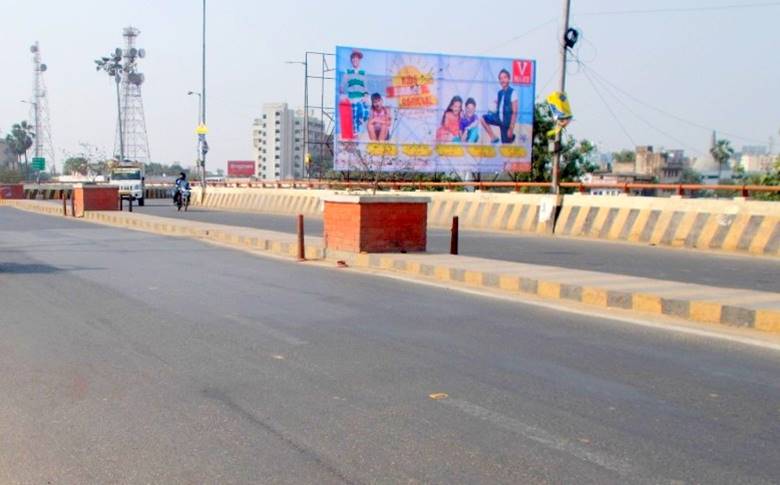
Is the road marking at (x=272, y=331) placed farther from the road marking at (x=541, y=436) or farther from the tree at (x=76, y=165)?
the tree at (x=76, y=165)

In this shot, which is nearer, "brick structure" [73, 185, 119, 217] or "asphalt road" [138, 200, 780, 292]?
"asphalt road" [138, 200, 780, 292]

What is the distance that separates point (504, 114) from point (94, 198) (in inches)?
734

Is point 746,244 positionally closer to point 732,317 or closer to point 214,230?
point 732,317

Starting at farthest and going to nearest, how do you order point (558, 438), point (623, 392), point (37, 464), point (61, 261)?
point (61, 261) < point (623, 392) < point (558, 438) < point (37, 464)

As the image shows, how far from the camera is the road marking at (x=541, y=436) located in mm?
4359

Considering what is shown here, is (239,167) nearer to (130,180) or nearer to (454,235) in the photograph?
(130,180)

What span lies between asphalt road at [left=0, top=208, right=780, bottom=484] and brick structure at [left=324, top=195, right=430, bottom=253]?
14.6ft

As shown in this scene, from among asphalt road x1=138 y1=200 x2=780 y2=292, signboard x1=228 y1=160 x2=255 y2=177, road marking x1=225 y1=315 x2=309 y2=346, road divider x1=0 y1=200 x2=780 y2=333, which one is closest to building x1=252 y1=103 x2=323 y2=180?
signboard x1=228 y1=160 x2=255 y2=177

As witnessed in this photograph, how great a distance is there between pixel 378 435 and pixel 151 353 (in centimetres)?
298

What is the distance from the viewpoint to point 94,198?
106ft

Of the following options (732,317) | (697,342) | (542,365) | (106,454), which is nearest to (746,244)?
(732,317)

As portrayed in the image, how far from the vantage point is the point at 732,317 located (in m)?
8.82

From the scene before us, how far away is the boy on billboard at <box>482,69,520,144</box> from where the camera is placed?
36.8m

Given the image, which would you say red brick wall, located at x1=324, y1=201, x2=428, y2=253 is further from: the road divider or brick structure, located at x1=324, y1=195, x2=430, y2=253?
the road divider
